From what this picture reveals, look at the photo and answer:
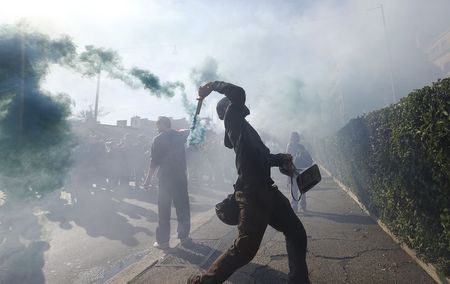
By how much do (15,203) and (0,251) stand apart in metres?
0.86

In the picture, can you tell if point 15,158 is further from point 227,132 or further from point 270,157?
point 270,157

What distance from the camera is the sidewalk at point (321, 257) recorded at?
3758 mm

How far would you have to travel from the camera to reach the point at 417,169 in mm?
3680

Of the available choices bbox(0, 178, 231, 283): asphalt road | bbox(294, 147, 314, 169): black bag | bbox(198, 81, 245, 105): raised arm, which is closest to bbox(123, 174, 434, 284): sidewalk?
bbox(0, 178, 231, 283): asphalt road

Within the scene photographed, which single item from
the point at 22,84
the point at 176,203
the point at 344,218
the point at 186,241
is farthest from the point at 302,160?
the point at 22,84

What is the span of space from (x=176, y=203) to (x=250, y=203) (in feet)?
10.0

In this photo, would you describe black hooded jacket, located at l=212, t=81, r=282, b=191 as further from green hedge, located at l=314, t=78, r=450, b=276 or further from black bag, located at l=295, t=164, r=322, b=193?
green hedge, located at l=314, t=78, r=450, b=276

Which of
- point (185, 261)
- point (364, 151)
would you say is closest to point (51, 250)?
point (185, 261)

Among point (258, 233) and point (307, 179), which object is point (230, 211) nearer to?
point (258, 233)

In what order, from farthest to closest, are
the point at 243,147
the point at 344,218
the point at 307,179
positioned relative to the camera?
the point at 344,218 → the point at 307,179 → the point at 243,147

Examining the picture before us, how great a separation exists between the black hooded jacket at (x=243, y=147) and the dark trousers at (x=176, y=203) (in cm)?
268

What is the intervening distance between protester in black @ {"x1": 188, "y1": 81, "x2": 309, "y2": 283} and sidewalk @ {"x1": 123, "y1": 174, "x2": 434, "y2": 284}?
863mm

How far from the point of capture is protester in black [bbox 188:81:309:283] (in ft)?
9.30

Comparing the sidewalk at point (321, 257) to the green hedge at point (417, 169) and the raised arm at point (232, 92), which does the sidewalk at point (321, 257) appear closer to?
the green hedge at point (417, 169)
